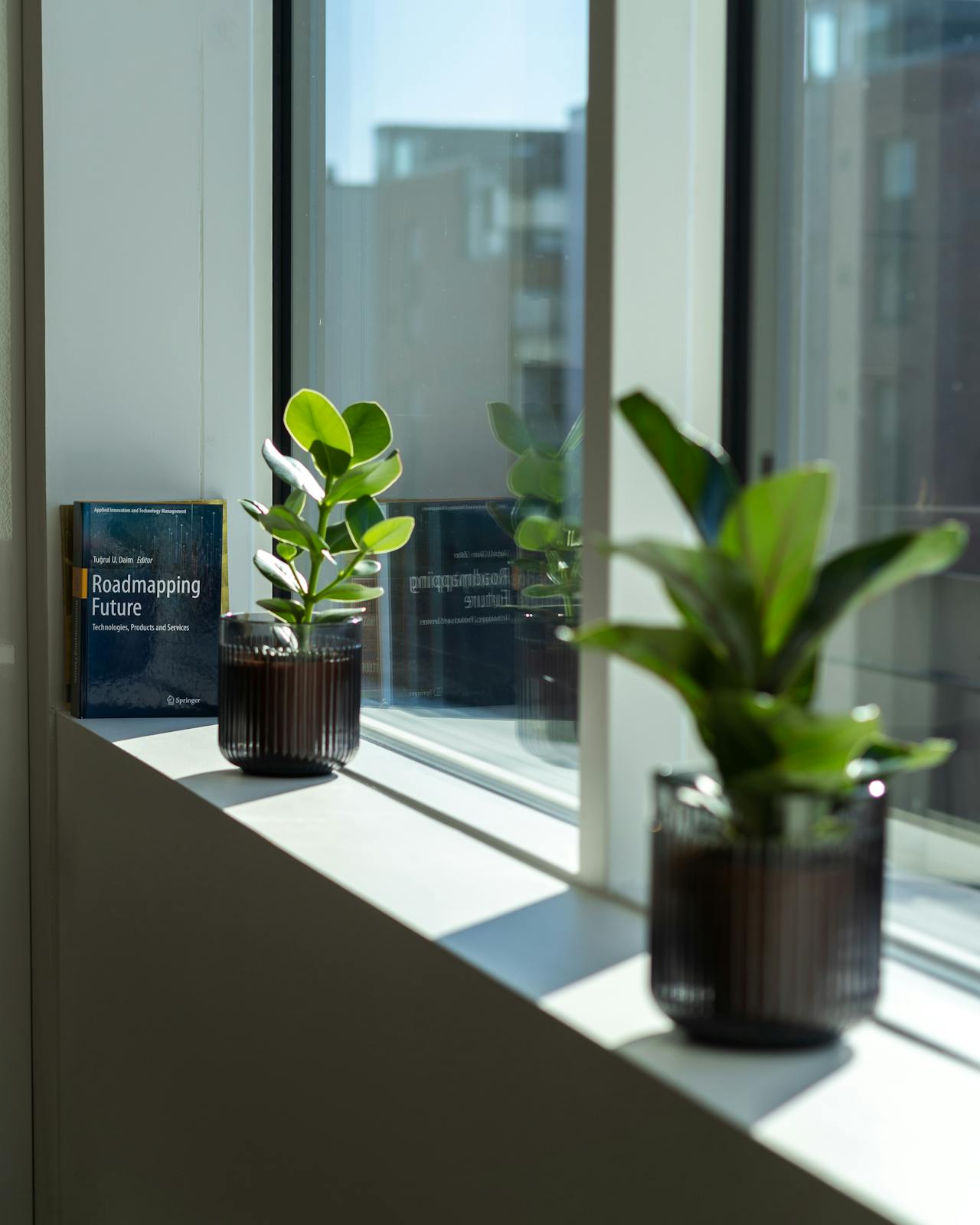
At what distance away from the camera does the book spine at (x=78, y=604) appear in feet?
5.21

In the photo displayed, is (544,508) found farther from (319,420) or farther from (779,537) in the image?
(779,537)

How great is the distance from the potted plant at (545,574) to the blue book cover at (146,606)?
484 millimetres

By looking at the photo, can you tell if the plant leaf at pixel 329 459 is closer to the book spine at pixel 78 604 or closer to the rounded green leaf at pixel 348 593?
the rounded green leaf at pixel 348 593

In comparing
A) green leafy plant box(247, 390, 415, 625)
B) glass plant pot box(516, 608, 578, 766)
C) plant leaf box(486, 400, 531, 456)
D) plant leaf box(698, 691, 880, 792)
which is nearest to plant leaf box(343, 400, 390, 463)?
green leafy plant box(247, 390, 415, 625)

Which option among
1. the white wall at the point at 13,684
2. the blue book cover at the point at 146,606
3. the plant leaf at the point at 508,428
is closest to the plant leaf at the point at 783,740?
the plant leaf at the point at 508,428

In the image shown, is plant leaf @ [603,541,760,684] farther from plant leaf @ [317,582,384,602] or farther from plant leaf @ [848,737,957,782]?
plant leaf @ [317,582,384,602]

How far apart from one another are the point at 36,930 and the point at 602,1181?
131cm

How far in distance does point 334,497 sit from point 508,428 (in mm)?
183

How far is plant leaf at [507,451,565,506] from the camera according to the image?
1222mm

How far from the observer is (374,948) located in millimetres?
937

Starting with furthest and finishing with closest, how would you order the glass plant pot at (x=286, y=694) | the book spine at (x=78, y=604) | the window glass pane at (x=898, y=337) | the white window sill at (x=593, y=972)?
the book spine at (x=78, y=604) < the glass plant pot at (x=286, y=694) < the window glass pane at (x=898, y=337) < the white window sill at (x=593, y=972)

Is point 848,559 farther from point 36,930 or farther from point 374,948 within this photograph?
point 36,930

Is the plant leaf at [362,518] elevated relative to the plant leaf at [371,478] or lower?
lower

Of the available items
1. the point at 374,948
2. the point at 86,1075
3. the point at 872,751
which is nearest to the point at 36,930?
the point at 86,1075
